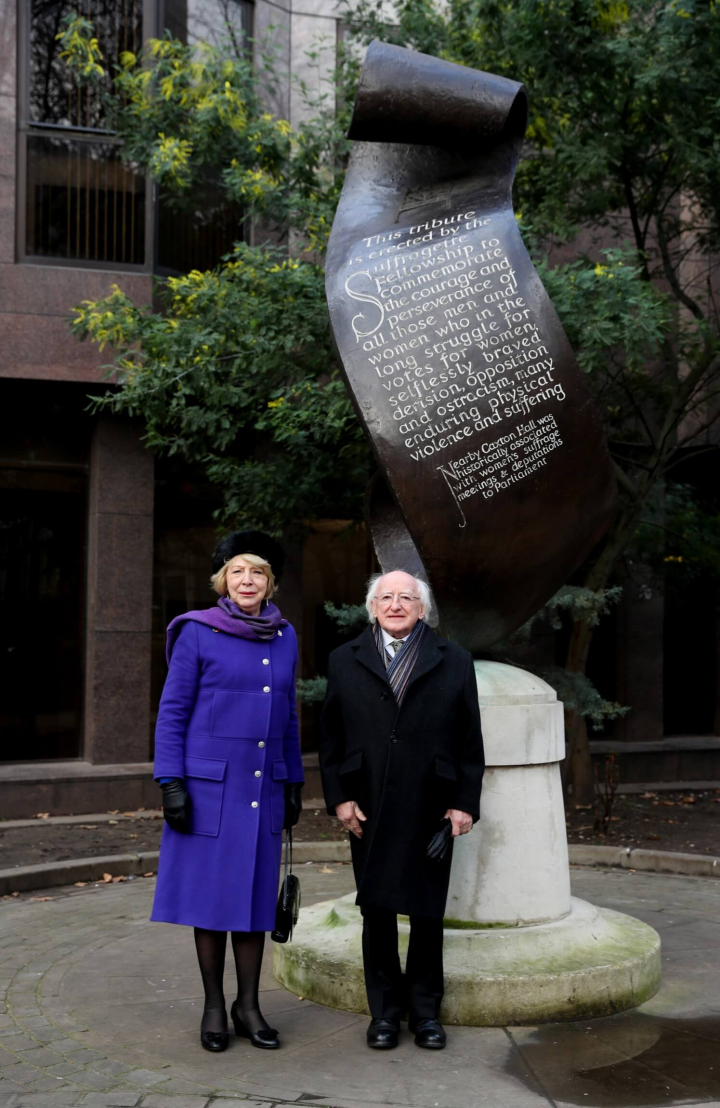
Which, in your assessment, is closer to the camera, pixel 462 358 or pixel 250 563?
pixel 250 563

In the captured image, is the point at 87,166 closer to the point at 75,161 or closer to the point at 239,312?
the point at 75,161

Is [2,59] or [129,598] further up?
[2,59]

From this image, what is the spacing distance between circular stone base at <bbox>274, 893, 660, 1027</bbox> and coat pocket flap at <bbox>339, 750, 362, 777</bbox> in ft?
3.30

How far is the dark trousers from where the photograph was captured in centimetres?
461

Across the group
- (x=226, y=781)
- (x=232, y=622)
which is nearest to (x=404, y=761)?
(x=226, y=781)

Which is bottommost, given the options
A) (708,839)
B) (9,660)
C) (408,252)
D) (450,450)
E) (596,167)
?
(708,839)

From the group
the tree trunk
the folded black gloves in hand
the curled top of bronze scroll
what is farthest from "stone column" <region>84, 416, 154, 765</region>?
the folded black gloves in hand

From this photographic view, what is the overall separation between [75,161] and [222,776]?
888 cm

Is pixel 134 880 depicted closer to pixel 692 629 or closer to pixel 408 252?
pixel 408 252

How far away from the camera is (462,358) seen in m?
5.28

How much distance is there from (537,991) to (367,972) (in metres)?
0.76

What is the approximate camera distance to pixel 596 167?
9719mm

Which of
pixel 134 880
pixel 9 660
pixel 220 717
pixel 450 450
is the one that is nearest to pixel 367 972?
pixel 220 717

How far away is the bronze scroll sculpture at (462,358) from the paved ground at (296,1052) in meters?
1.86
